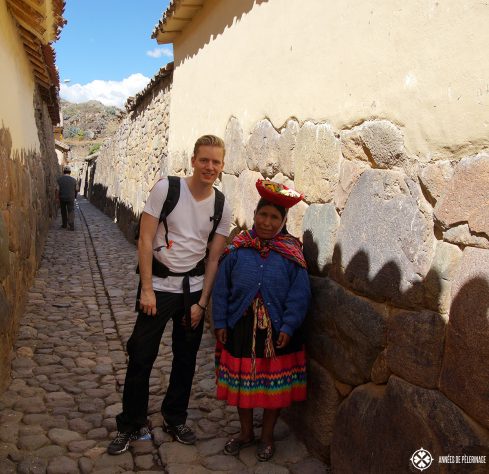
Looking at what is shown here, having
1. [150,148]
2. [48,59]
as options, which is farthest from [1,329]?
[150,148]

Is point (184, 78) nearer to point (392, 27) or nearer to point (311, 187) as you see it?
point (311, 187)

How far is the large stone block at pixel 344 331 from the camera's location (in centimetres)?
219

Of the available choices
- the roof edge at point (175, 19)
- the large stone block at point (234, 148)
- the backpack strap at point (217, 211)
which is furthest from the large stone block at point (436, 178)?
the roof edge at point (175, 19)

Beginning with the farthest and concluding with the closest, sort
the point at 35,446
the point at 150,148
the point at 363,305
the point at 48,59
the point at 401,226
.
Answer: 1. the point at 150,148
2. the point at 48,59
3. the point at 35,446
4. the point at 363,305
5. the point at 401,226

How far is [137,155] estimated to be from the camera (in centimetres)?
1049

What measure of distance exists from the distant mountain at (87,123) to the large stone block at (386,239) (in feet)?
157

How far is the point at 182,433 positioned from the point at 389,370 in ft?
4.41

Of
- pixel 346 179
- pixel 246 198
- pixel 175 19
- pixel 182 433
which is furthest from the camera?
pixel 175 19

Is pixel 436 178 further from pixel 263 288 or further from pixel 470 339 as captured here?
pixel 263 288

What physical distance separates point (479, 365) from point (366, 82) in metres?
1.37

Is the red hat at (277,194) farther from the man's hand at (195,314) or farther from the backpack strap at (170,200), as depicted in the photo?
the man's hand at (195,314)

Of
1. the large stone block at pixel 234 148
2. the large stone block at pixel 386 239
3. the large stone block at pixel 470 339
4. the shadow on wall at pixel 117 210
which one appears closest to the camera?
the large stone block at pixel 470 339

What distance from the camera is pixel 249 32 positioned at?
388cm

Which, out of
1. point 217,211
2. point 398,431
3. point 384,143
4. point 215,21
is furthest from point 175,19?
point 398,431
